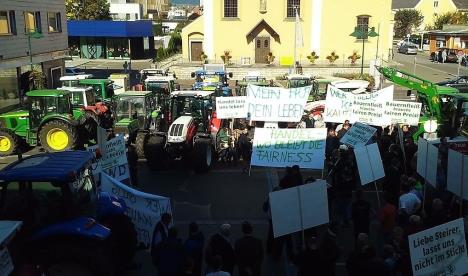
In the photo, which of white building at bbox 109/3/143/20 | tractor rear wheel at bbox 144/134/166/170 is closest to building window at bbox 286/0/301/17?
tractor rear wheel at bbox 144/134/166/170

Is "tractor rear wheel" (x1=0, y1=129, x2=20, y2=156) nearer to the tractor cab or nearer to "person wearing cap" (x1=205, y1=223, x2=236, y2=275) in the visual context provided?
the tractor cab

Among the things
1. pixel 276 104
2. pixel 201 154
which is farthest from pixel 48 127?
pixel 276 104

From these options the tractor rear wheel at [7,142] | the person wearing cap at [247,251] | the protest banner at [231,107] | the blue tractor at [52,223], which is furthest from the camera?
the tractor rear wheel at [7,142]

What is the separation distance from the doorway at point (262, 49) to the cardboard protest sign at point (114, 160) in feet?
116

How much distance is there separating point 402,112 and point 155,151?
786 cm

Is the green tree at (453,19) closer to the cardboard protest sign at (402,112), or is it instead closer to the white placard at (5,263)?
the cardboard protest sign at (402,112)

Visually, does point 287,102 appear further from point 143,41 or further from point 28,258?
point 143,41

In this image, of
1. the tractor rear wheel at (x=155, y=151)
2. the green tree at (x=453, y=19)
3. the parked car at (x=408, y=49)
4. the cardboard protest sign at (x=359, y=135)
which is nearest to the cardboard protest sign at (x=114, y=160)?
the tractor rear wheel at (x=155, y=151)

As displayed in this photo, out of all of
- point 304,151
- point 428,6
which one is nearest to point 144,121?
point 304,151

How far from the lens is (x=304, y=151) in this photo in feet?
43.8

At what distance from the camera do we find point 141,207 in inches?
361

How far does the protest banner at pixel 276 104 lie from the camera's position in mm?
16766

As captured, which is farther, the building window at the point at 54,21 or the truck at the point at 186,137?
the building window at the point at 54,21

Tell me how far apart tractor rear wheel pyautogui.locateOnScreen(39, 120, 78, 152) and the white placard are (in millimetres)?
11546
